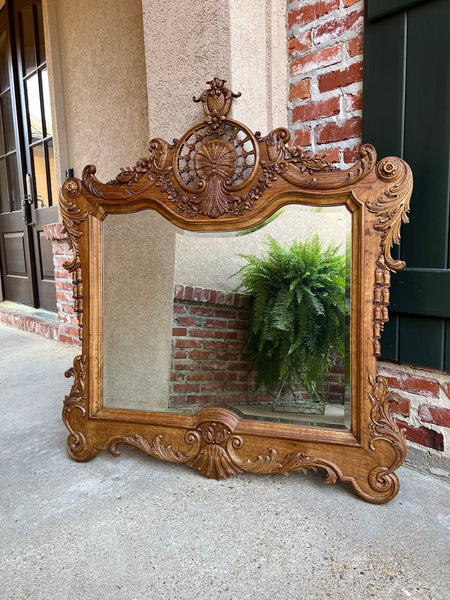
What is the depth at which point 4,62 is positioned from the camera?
390cm

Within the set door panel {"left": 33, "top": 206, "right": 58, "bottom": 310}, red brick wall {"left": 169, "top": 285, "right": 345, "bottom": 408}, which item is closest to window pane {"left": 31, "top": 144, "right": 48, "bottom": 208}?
door panel {"left": 33, "top": 206, "right": 58, "bottom": 310}

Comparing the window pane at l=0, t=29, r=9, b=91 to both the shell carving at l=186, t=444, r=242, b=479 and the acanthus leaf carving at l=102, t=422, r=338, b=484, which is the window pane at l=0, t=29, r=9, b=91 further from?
the shell carving at l=186, t=444, r=242, b=479

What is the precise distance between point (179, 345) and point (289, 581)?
78 cm

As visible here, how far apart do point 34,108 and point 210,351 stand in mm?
3294

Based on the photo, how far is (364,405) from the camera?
123cm

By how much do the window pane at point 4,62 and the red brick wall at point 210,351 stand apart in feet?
12.4

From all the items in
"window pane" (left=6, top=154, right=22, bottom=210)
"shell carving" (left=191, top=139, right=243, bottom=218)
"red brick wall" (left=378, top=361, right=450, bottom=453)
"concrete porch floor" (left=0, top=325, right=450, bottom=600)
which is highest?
"window pane" (left=6, top=154, right=22, bottom=210)

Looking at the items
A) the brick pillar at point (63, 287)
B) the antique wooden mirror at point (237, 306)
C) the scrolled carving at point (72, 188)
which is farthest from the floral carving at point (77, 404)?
the brick pillar at point (63, 287)

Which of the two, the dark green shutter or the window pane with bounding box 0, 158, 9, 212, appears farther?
the window pane with bounding box 0, 158, 9, 212

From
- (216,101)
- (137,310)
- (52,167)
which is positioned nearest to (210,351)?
(137,310)

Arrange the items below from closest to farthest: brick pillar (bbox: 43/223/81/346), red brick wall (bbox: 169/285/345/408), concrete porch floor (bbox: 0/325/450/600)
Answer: concrete porch floor (bbox: 0/325/450/600) < red brick wall (bbox: 169/285/345/408) < brick pillar (bbox: 43/223/81/346)

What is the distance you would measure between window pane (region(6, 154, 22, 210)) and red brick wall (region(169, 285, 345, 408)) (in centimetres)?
340

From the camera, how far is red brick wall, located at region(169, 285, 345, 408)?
139 centimetres

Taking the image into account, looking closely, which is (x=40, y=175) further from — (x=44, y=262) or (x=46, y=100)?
(x=44, y=262)
